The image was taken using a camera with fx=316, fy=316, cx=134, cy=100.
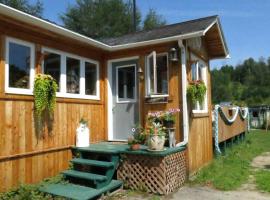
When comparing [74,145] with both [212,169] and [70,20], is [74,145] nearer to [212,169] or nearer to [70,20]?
[212,169]

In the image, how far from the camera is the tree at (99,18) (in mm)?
29672

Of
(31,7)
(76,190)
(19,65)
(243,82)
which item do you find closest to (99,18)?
(31,7)

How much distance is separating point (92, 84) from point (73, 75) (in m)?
0.76

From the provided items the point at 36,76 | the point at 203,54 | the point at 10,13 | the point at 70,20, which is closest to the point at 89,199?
the point at 36,76

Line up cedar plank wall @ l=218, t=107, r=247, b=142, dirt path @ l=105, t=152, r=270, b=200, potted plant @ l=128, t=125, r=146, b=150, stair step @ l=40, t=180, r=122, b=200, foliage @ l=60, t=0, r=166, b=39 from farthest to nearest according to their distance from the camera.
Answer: foliage @ l=60, t=0, r=166, b=39, cedar plank wall @ l=218, t=107, r=247, b=142, potted plant @ l=128, t=125, r=146, b=150, dirt path @ l=105, t=152, r=270, b=200, stair step @ l=40, t=180, r=122, b=200

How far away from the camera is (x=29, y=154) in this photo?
600 cm

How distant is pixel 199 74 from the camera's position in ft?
29.5

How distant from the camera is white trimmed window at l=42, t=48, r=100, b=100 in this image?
679 centimetres

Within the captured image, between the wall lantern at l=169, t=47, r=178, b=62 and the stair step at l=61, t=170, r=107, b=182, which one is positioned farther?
the wall lantern at l=169, t=47, r=178, b=62

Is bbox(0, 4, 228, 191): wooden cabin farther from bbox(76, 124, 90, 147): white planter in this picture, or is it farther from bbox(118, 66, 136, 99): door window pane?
bbox(76, 124, 90, 147): white planter

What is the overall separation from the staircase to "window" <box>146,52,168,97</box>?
Result: 1730 mm

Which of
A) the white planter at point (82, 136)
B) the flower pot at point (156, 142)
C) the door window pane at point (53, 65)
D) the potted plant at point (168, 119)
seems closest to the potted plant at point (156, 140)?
the flower pot at point (156, 142)

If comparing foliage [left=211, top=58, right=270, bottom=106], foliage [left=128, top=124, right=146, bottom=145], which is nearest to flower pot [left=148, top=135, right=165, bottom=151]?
foliage [left=128, top=124, right=146, bottom=145]

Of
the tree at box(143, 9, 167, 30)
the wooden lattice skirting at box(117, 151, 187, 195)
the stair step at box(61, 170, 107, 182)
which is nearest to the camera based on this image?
the stair step at box(61, 170, 107, 182)
